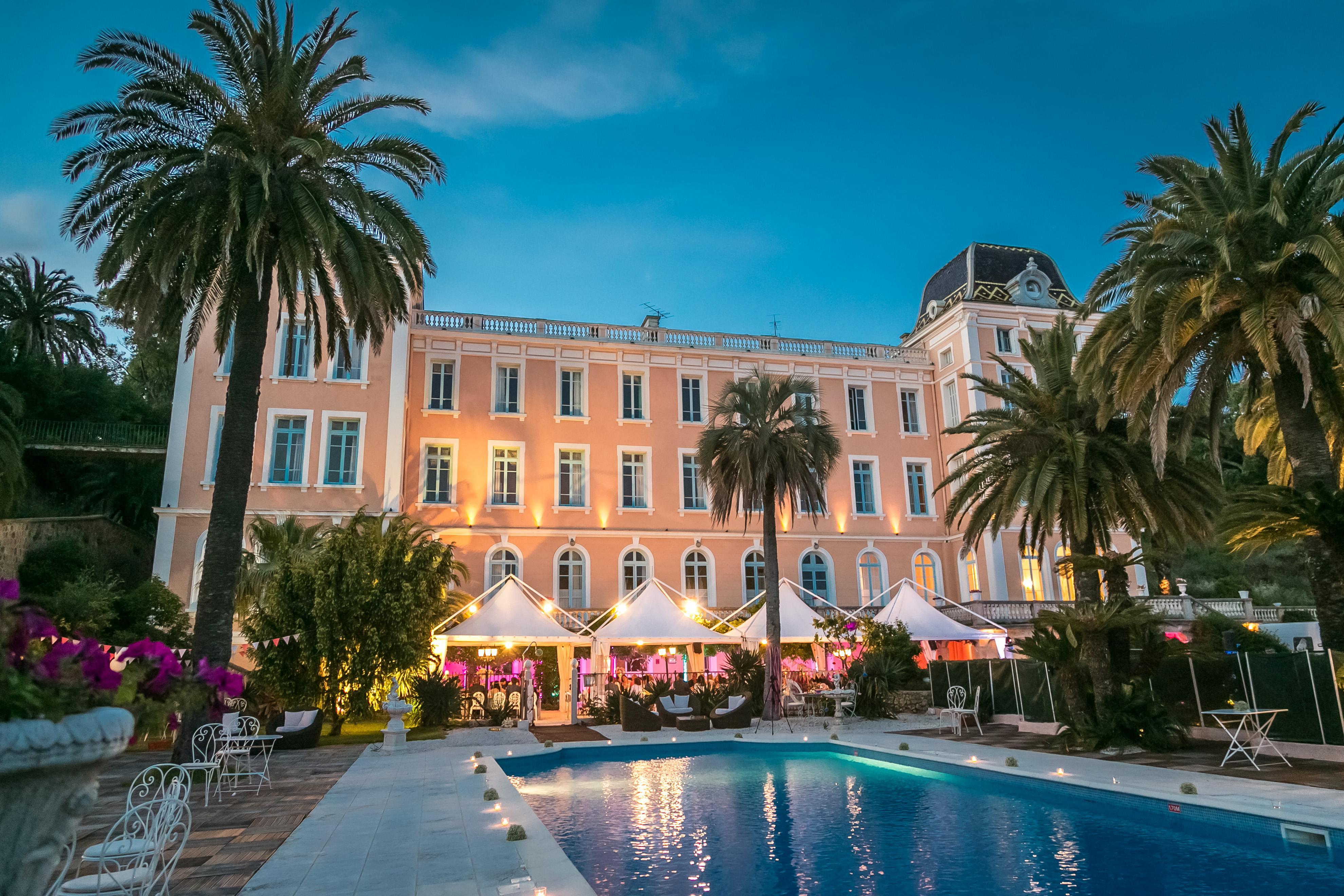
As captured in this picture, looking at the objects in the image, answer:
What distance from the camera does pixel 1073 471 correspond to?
15.5m

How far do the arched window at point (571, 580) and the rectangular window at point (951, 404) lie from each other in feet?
48.9

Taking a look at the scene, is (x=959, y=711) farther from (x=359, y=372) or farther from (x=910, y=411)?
(x=359, y=372)

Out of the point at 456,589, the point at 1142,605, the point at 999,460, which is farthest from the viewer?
the point at 456,589

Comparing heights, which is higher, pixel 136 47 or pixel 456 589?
pixel 136 47

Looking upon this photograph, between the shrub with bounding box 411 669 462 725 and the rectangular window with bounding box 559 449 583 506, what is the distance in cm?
967

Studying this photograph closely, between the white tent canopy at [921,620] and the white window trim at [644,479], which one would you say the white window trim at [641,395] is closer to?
the white window trim at [644,479]

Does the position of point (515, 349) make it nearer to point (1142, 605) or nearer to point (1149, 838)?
point (1142, 605)

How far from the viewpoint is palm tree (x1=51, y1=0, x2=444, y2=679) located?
1206 cm

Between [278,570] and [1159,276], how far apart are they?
680 inches

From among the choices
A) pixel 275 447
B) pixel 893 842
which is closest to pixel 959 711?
pixel 893 842

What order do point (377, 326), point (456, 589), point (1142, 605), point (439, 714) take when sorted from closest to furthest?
point (1142, 605) → point (377, 326) → point (439, 714) → point (456, 589)

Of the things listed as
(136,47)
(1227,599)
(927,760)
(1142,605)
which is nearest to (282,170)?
(136,47)

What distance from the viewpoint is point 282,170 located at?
12.7m

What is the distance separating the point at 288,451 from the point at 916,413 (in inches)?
883
